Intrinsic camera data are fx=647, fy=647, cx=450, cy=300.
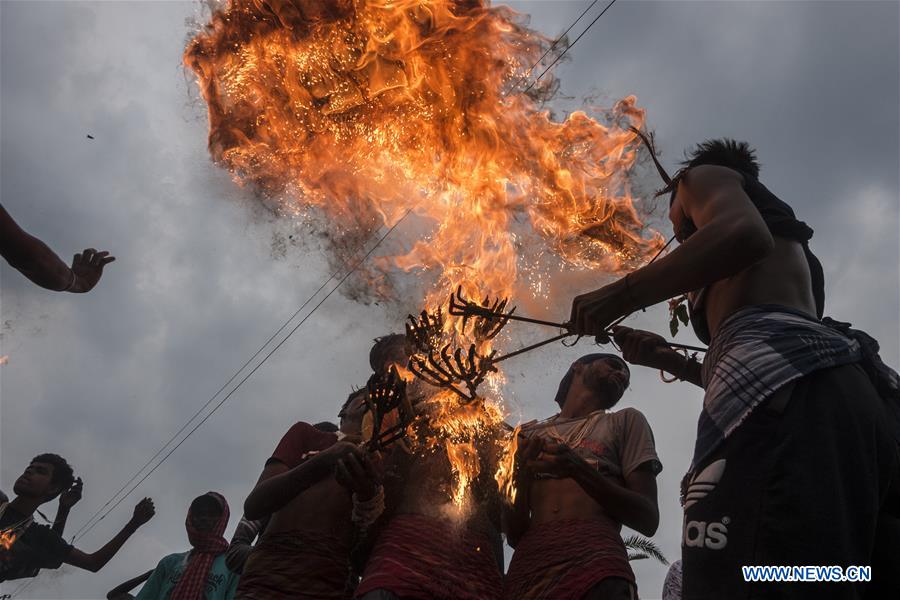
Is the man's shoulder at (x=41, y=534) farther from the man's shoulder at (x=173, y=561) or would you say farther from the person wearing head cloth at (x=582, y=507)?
the person wearing head cloth at (x=582, y=507)

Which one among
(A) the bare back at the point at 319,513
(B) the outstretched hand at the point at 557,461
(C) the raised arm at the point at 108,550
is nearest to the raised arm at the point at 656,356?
(B) the outstretched hand at the point at 557,461

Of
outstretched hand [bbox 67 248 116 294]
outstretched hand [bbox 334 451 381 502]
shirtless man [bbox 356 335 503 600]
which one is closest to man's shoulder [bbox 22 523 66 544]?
outstretched hand [bbox 67 248 116 294]

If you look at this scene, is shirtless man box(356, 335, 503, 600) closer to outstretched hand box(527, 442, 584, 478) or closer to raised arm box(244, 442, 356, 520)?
raised arm box(244, 442, 356, 520)

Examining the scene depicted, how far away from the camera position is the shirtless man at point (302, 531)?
359 centimetres

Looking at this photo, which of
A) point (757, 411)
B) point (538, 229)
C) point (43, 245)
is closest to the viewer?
point (757, 411)

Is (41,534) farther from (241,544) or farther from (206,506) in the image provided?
(241,544)

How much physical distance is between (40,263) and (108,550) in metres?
5.64

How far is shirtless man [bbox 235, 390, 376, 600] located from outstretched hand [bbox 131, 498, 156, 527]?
4.42 meters

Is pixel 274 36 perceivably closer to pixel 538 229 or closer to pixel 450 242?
pixel 450 242

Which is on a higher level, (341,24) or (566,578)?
(341,24)

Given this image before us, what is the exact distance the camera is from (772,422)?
5.93ft

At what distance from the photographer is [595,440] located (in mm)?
3971

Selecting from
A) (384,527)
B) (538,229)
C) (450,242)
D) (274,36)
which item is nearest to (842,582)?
(384,527)

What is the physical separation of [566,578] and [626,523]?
562 millimetres
